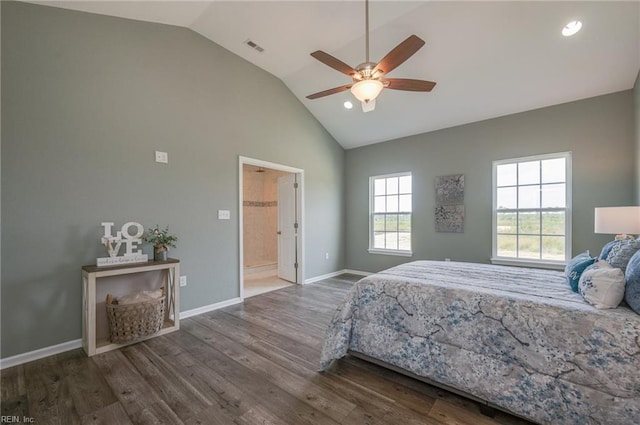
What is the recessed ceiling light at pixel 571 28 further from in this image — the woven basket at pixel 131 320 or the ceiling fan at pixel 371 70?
the woven basket at pixel 131 320

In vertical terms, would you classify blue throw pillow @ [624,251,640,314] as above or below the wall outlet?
below

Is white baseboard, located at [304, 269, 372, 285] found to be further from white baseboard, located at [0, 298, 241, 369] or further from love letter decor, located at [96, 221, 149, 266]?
white baseboard, located at [0, 298, 241, 369]

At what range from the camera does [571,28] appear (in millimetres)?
2760

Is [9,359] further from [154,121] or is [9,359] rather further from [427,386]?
[427,386]

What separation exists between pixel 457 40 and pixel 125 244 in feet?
14.5

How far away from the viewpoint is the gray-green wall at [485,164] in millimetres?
3348

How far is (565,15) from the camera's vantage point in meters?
2.69

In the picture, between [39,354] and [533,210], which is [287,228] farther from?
[533,210]

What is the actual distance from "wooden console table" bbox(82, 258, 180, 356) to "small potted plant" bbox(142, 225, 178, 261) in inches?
4.0

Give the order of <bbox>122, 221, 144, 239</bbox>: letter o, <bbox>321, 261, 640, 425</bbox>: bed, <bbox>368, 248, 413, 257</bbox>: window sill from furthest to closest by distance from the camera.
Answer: <bbox>368, 248, 413, 257</bbox>: window sill < <bbox>122, 221, 144, 239</bbox>: letter o < <bbox>321, 261, 640, 425</bbox>: bed

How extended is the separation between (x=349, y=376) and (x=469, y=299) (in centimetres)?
107

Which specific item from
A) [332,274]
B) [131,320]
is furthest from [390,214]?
[131,320]

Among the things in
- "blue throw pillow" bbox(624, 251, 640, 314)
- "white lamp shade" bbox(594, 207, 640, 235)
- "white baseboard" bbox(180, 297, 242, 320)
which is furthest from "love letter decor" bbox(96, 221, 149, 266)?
"white lamp shade" bbox(594, 207, 640, 235)

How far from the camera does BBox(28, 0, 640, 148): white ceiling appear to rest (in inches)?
108
